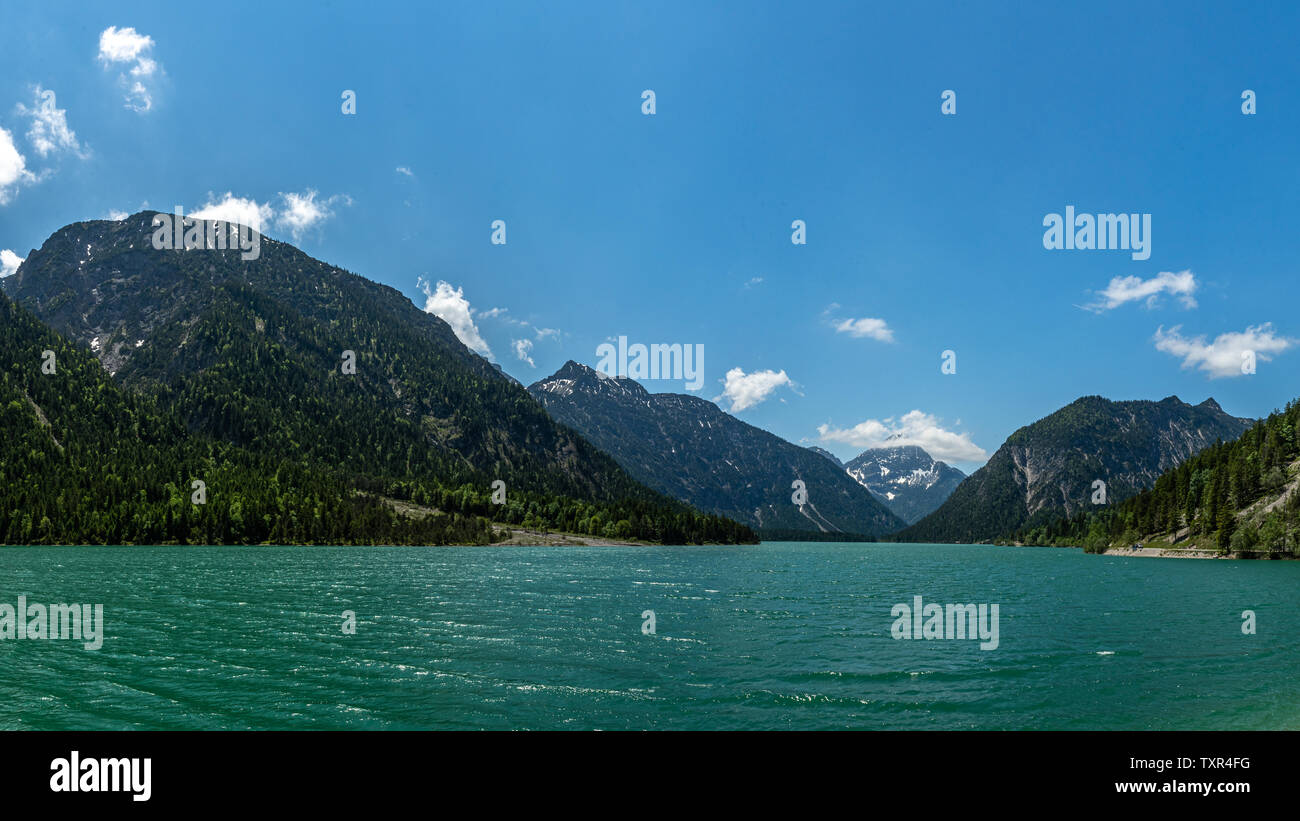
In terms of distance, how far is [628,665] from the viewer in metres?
40.9

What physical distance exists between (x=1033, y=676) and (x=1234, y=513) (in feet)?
721

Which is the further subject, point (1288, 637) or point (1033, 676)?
point (1288, 637)

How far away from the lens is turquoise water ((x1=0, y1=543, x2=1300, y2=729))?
1208 inches

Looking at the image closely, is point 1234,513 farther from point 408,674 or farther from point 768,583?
point 408,674

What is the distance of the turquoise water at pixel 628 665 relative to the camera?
30.7 m

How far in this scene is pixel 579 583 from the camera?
98.5m

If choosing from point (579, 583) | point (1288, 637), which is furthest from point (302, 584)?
point (1288, 637)
